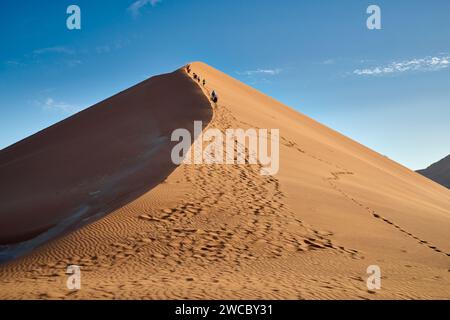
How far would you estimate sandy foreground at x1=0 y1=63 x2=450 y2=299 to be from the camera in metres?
5.43

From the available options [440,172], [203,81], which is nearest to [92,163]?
[203,81]

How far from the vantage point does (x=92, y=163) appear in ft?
48.4

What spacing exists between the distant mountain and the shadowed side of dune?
65457 millimetres

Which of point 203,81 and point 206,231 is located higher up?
point 203,81

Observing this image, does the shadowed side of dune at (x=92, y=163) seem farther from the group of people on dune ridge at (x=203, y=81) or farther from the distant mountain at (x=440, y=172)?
the distant mountain at (x=440, y=172)

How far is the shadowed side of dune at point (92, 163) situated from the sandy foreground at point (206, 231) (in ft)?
0.25

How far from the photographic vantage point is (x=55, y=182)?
45.6ft

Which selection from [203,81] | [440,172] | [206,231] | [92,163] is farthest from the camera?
[440,172]

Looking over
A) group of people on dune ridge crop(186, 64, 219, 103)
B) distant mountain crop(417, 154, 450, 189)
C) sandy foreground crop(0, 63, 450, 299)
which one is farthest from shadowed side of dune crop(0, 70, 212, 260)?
distant mountain crop(417, 154, 450, 189)

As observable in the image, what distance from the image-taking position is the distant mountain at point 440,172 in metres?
70.8

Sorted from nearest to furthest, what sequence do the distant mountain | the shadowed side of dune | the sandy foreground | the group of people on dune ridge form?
the sandy foreground, the shadowed side of dune, the group of people on dune ridge, the distant mountain

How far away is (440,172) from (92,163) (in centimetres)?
8130

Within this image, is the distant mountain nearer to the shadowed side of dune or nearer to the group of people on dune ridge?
the group of people on dune ridge

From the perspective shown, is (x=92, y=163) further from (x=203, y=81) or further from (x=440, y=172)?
(x=440, y=172)
